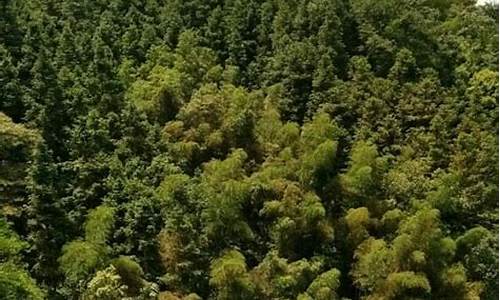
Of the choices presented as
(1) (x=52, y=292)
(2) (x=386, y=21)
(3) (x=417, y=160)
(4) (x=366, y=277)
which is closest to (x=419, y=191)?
(3) (x=417, y=160)

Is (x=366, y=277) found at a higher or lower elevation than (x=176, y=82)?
lower

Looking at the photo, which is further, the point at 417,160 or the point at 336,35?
the point at 336,35

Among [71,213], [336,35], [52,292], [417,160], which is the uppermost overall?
[336,35]

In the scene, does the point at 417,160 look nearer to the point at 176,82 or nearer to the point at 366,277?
the point at 366,277

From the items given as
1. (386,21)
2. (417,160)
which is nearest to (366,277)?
(417,160)

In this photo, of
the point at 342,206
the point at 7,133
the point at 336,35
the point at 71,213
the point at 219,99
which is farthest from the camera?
the point at 336,35

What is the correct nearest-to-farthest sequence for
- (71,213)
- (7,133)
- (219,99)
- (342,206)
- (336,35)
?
(7,133), (71,213), (342,206), (219,99), (336,35)

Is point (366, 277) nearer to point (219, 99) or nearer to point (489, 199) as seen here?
point (489, 199)
